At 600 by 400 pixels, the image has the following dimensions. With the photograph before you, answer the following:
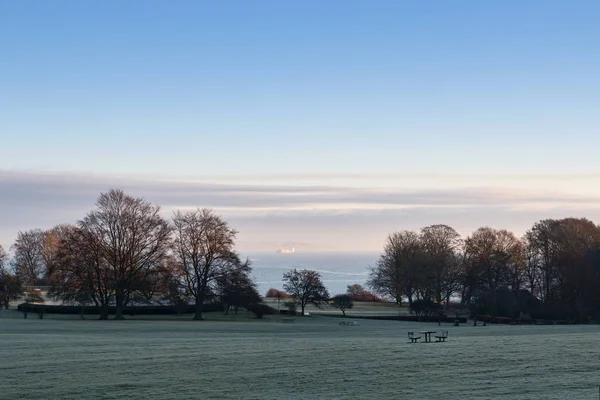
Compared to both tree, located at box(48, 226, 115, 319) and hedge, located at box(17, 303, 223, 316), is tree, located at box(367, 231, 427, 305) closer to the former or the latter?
hedge, located at box(17, 303, 223, 316)

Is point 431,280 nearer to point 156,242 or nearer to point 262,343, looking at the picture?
point 156,242

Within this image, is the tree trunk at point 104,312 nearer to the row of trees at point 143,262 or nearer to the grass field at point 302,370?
the row of trees at point 143,262

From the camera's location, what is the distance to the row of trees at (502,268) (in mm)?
99750

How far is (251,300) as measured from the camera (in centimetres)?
8969

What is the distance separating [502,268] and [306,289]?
90.9 feet

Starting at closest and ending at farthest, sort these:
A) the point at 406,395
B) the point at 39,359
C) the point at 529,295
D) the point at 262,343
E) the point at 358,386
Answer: the point at 406,395 < the point at 358,386 < the point at 39,359 < the point at 262,343 < the point at 529,295

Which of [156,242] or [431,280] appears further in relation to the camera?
[431,280]

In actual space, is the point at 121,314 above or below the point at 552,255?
below

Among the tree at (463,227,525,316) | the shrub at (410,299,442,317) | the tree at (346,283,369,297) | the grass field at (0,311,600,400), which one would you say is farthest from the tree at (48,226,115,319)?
the tree at (346,283,369,297)

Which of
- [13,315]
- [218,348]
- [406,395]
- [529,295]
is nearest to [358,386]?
[406,395]

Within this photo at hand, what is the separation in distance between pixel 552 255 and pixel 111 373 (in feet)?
291

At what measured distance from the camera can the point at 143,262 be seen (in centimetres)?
8962

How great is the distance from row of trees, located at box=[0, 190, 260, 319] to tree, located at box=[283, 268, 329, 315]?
1413cm

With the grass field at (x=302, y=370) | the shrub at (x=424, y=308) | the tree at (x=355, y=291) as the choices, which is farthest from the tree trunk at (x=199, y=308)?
the tree at (x=355, y=291)
